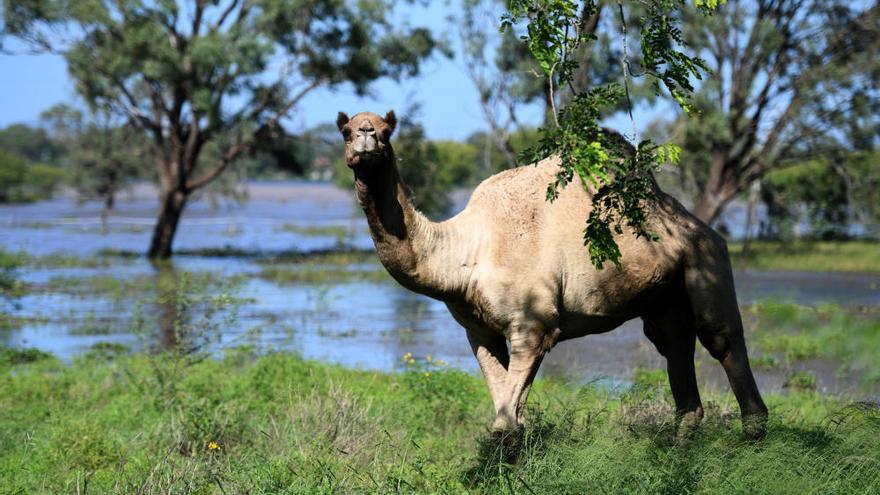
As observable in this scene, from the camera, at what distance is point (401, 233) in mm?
7082

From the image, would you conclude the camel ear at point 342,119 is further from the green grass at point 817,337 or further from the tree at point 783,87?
the tree at point 783,87

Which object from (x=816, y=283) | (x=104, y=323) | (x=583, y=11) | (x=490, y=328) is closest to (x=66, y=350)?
(x=104, y=323)

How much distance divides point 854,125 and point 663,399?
2515cm

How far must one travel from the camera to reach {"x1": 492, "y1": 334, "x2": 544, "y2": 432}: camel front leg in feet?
23.6

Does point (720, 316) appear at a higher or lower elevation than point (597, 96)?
lower

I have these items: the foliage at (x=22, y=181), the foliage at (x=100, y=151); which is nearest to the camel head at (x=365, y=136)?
the foliage at (x=100, y=151)

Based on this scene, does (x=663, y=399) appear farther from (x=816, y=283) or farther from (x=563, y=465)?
(x=816, y=283)

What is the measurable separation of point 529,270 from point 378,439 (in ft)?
6.64

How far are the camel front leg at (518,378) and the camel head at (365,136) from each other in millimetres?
1521

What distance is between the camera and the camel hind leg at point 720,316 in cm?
807

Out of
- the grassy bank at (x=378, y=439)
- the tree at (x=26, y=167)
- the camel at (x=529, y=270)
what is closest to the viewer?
the grassy bank at (x=378, y=439)

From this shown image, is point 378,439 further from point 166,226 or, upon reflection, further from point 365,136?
point 166,226

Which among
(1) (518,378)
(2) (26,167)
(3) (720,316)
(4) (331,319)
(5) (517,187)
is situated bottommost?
(4) (331,319)

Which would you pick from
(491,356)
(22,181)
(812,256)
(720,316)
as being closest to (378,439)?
(491,356)
